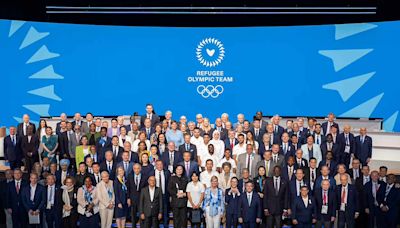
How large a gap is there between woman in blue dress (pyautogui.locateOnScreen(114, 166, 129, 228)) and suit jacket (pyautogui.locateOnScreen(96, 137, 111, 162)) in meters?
0.86

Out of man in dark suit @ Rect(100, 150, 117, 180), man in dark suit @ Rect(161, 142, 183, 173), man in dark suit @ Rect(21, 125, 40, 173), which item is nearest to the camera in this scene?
man in dark suit @ Rect(100, 150, 117, 180)

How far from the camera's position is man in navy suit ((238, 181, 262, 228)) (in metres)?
11.2

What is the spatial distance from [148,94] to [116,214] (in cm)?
675

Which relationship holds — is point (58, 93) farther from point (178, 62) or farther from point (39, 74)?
point (178, 62)

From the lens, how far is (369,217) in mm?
11625

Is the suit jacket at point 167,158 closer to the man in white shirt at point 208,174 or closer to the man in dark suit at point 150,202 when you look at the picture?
the man in white shirt at point 208,174

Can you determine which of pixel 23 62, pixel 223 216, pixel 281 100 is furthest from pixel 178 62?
pixel 223 216

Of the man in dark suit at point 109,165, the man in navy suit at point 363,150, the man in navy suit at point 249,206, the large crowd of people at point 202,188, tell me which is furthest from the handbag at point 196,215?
the man in navy suit at point 363,150

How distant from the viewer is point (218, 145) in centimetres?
1251

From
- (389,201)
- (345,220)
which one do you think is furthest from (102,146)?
(389,201)

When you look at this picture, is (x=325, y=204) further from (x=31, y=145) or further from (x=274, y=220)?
(x=31, y=145)

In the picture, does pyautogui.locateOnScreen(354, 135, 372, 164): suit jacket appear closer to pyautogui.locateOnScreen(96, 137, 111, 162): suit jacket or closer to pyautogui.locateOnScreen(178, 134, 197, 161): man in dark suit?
pyautogui.locateOnScreen(178, 134, 197, 161): man in dark suit

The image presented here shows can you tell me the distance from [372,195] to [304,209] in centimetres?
131

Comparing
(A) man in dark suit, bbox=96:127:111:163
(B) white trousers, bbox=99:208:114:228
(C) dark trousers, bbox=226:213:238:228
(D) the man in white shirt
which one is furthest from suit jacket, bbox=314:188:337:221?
(A) man in dark suit, bbox=96:127:111:163
